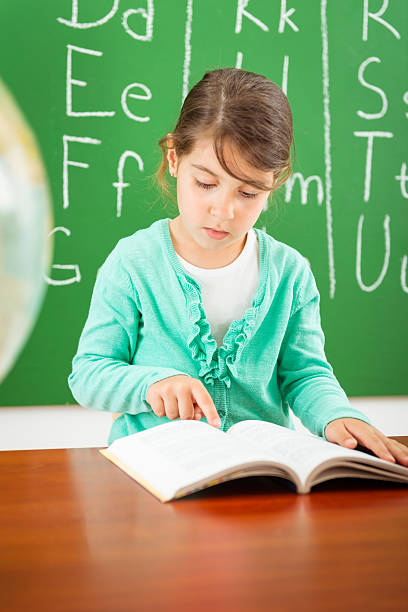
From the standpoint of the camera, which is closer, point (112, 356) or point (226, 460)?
point (226, 460)

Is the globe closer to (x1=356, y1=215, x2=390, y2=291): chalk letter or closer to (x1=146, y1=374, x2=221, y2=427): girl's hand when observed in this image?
(x1=146, y1=374, x2=221, y2=427): girl's hand

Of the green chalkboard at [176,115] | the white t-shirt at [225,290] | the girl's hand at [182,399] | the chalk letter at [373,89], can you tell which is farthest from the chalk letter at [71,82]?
the girl's hand at [182,399]

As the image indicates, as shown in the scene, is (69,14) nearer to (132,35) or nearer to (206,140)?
(132,35)

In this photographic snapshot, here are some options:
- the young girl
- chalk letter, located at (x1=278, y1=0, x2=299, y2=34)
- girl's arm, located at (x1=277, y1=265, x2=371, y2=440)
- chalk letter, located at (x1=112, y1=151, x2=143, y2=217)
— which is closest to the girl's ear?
the young girl

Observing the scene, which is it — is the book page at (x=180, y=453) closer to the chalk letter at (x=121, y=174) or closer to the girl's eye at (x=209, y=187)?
the girl's eye at (x=209, y=187)

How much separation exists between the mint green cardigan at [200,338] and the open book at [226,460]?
0.69 feet

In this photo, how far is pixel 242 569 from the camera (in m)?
0.48

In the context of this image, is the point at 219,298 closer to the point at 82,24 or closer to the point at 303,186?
the point at 303,186

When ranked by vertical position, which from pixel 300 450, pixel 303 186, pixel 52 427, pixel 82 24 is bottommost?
pixel 52 427

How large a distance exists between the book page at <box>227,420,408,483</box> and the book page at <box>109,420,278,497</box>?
0.03 metres

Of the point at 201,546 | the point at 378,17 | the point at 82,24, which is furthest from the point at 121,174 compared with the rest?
the point at 201,546

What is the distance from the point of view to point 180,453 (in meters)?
0.68

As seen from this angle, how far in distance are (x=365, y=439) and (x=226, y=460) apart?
207mm

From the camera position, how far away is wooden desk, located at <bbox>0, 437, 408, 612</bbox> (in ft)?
1.42
